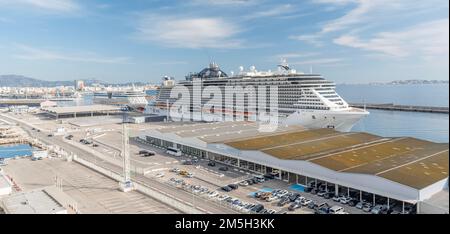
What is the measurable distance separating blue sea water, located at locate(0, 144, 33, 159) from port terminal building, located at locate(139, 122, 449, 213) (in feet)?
32.4

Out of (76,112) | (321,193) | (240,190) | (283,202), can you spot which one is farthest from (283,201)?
(76,112)

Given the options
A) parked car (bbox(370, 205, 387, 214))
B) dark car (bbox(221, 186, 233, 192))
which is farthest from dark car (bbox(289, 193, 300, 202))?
parked car (bbox(370, 205, 387, 214))

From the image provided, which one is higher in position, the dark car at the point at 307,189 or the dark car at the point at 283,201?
the dark car at the point at 307,189

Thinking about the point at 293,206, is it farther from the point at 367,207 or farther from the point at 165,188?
the point at 165,188

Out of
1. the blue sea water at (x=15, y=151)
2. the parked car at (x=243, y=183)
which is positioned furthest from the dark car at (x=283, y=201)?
the blue sea water at (x=15, y=151)

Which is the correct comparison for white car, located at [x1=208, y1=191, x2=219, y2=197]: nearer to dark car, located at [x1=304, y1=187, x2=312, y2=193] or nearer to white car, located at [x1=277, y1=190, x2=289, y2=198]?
white car, located at [x1=277, y1=190, x2=289, y2=198]

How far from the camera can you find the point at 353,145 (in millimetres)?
19609

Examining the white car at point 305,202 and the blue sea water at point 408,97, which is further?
the blue sea water at point 408,97

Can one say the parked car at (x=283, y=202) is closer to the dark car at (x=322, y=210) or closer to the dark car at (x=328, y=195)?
the dark car at (x=322, y=210)

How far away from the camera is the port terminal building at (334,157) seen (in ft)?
42.2

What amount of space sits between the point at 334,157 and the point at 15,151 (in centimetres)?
2430

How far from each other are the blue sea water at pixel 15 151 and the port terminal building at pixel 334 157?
32.4 ft

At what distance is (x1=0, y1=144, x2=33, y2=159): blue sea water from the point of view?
25125 millimetres
